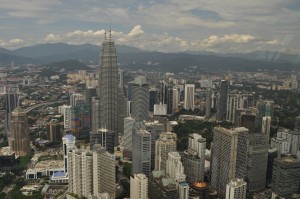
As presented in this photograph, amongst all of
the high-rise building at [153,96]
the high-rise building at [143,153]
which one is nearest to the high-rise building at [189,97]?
the high-rise building at [153,96]

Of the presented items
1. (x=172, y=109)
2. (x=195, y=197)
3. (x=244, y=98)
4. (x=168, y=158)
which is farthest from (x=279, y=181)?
(x=172, y=109)

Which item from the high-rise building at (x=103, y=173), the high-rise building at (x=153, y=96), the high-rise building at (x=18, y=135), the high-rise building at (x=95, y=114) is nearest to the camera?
the high-rise building at (x=103, y=173)

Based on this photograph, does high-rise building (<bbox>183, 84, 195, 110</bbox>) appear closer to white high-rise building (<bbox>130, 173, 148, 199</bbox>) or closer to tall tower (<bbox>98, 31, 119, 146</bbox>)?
tall tower (<bbox>98, 31, 119, 146</bbox>)

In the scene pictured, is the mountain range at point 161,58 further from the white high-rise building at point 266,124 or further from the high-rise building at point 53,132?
the high-rise building at point 53,132

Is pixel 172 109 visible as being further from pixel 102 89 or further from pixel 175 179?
pixel 175 179

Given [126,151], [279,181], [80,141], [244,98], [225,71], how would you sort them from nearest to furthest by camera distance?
[279,181]
[126,151]
[80,141]
[244,98]
[225,71]
